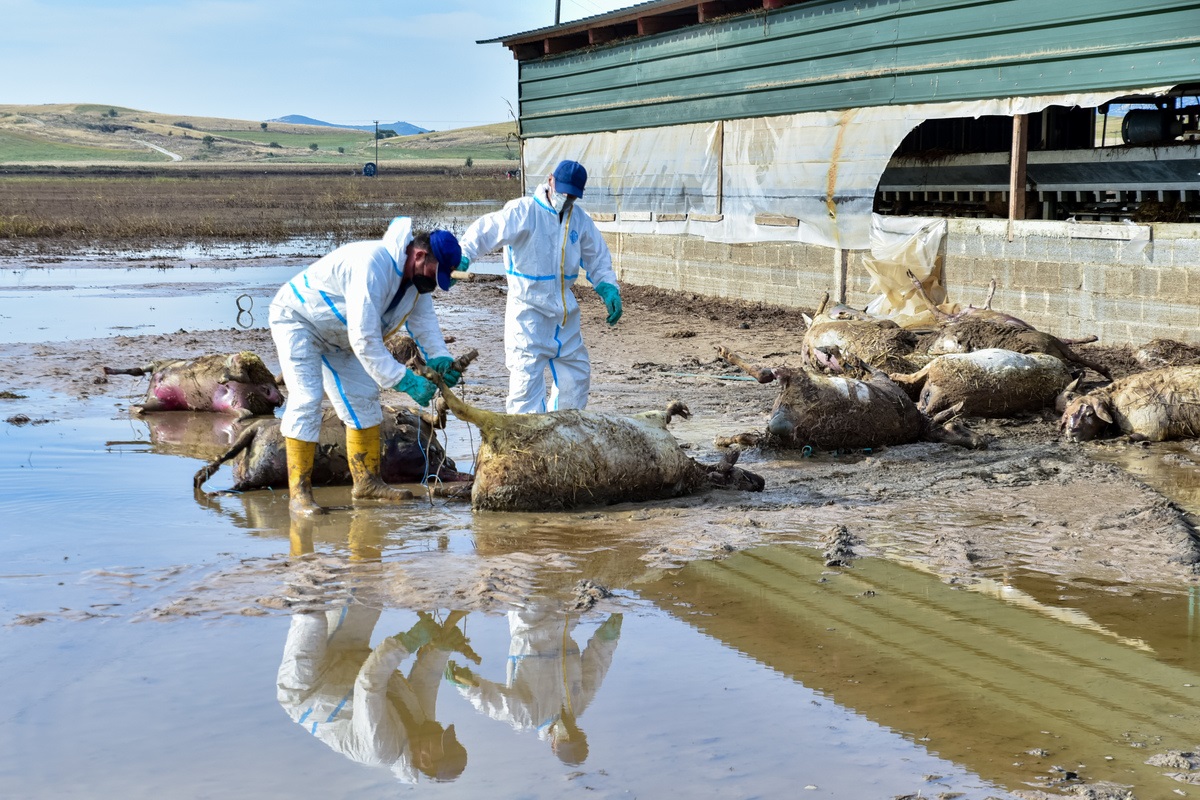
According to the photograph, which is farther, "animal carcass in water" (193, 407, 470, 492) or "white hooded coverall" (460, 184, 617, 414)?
"white hooded coverall" (460, 184, 617, 414)

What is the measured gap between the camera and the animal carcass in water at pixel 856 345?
387 inches

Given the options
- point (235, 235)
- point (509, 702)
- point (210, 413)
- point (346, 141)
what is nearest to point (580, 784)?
point (509, 702)

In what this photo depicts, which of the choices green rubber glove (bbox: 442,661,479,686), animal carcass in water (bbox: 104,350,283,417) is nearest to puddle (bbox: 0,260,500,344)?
animal carcass in water (bbox: 104,350,283,417)

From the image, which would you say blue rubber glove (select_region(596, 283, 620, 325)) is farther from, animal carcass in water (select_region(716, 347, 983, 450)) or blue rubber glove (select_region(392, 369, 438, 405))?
blue rubber glove (select_region(392, 369, 438, 405))

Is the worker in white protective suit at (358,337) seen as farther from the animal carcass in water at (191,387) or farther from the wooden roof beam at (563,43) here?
the wooden roof beam at (563,43)

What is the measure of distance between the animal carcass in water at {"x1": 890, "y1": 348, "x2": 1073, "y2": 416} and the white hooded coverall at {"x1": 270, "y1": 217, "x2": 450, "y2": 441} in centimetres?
399

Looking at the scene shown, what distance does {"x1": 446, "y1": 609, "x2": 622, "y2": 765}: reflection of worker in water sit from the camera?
401cm

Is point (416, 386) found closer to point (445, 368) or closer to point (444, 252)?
point (445, 368)

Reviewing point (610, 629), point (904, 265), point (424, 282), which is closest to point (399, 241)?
point (424, 282)

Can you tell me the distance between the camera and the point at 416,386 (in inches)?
252

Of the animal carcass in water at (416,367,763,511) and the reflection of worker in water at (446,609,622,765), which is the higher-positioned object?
the animal carcass in water at (416,367,763,511)

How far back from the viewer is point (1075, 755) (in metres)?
3.68

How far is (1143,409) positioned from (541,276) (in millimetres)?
4284

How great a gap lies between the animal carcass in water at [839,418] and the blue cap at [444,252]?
2240 millimetres
